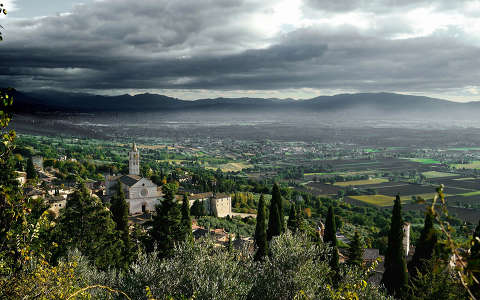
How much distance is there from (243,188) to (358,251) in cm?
5227

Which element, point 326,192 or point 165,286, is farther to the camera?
point 326,192

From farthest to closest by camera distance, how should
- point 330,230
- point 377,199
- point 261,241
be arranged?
point 377,199, point 261,241, point 330,230

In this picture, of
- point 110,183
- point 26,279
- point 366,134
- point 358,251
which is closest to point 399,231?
point 358,251

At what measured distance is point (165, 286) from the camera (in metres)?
9.69

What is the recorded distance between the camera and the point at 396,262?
60.4ft

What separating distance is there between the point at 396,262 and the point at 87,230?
1490 centimetres

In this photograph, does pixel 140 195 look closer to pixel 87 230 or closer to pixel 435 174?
pixel 87 230

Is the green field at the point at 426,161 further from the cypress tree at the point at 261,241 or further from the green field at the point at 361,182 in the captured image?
the cypress tree at the point at 261,241

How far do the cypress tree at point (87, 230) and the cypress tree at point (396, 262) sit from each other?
43.1 ft

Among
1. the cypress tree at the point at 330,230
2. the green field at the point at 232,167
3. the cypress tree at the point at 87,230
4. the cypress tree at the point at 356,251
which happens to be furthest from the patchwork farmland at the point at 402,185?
the cypress tree at the point at 87,230

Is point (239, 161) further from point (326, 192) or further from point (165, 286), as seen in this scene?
point (165, 286)

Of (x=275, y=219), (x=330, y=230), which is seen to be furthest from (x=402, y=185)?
(x=330, y=230)

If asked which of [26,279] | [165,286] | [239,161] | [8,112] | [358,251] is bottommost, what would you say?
[239,161]

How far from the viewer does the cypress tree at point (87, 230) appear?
18125 mm
